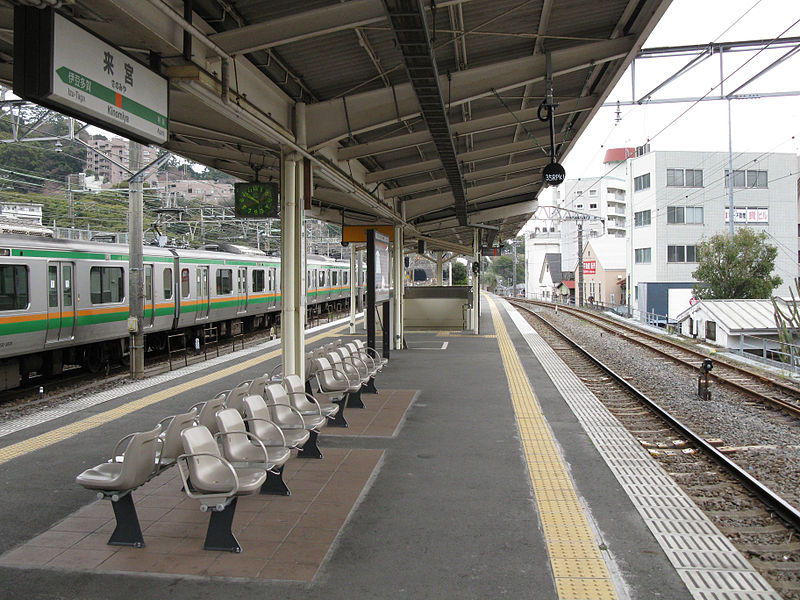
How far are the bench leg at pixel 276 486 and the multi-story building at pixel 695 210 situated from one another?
33.2 metres

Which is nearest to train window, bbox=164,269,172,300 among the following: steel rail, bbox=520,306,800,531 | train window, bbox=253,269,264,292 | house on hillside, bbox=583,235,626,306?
train window, bbox=253,269,264,292

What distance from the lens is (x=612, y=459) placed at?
6.51 m

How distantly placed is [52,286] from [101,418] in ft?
11.2

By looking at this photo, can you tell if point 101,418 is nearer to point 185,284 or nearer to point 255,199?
point 255,199

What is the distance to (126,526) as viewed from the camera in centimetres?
429

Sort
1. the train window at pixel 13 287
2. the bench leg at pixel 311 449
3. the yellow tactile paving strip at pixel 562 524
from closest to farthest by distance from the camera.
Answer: the yellow tactile paving strip at pixel 562 524
the bench leg at pixel 311 449
the train window at pixel 13 287

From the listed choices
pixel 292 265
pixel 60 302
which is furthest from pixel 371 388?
pixel 60 302

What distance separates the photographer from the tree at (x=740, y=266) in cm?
2623

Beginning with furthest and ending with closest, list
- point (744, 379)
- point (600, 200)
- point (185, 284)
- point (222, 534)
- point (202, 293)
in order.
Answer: point (600, 200) → point (202, 293) → point (185, 284) → point (744, 379) → point (222, 534)

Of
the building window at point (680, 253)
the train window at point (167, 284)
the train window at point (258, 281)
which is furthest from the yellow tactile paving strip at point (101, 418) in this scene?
the building window at point (680, 253)

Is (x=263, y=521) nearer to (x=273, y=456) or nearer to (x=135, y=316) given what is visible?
(x=273, y=456)

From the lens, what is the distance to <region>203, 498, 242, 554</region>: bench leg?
13.8 ft

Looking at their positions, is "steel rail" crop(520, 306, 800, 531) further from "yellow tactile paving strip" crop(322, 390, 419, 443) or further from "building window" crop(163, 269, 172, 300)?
"building window" crop(163, 269, 172, 300)

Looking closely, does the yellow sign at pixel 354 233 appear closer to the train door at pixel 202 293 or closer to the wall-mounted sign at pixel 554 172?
the train door at pixel 202 293
